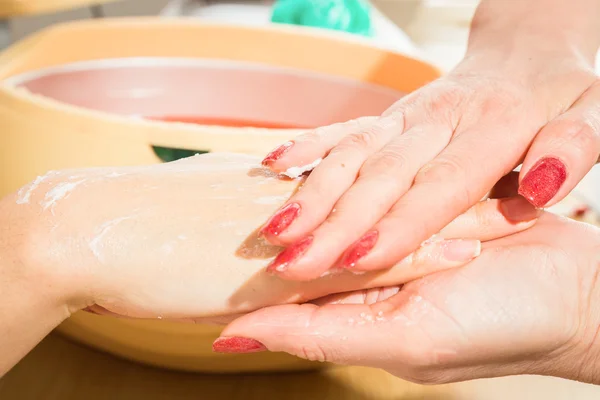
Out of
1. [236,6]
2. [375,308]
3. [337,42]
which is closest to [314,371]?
[375,308]

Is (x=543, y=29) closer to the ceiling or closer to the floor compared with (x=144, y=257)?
closer to the ceiling

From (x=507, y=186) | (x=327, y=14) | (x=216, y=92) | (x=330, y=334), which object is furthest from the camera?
(x=327, y=14)

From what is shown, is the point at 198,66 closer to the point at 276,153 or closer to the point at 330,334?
the point at 276,153

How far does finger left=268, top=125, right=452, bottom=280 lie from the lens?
1.21 feet

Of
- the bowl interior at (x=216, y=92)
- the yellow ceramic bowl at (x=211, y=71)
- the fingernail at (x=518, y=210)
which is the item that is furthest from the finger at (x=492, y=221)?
the bowl interior at (x=216, y=92)

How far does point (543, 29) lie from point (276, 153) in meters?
0.29

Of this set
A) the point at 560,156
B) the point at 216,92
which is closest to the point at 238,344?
the point at 560,156

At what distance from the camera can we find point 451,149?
0.45m

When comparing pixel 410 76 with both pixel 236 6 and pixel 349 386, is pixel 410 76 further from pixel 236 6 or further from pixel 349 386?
pixel 236 6

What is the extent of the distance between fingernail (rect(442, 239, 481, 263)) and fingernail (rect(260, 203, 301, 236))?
0.11m

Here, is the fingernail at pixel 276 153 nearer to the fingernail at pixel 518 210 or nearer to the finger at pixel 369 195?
the finger at pixel 369 195

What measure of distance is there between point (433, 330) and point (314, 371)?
0.65ft

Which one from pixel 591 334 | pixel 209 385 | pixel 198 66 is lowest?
pixel 209 385

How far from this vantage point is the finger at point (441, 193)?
1.25 ft
